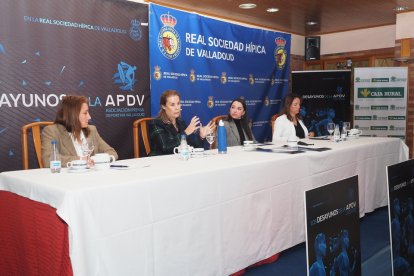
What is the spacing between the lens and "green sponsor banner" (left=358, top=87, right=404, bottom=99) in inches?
224

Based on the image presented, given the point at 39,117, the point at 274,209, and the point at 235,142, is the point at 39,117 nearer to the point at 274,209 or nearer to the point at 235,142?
the point at 235,142

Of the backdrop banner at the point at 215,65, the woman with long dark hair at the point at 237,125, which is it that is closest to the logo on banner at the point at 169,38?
the backdrop banner at the point at 215,65

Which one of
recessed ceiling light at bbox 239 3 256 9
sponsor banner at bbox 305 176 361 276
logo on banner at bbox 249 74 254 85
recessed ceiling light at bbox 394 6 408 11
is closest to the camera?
sponsor banner at bbox 305 176 361 276

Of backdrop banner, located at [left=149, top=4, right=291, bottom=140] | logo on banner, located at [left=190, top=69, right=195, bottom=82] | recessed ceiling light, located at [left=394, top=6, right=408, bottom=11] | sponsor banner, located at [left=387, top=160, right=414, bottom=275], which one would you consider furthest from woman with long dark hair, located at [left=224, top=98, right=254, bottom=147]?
recessed ceiling light, located at [left=394, top=6, right=408, bottom=11]

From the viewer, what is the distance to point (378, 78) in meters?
5.83

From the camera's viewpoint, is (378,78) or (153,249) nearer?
(153,249)

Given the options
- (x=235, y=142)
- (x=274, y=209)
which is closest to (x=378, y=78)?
(x=235, y=142)

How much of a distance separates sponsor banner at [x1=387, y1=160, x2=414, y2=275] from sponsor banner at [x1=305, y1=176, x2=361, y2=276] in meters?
0.29

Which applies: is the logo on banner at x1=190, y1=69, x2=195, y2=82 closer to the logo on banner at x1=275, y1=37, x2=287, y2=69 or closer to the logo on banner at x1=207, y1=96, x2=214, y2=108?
the logo on banner at x1=207, y1=96, x2=214, y2=108

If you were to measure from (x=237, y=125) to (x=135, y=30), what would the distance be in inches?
56.2

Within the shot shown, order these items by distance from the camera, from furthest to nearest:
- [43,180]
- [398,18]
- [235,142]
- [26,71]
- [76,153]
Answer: [398,18] < [235,142] < [26,71] < [76,153] < [43,180]

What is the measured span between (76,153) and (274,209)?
1.33 meters

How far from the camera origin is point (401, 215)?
168 centimetres

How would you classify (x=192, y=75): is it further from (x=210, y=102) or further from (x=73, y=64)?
(x=73, y=64)
